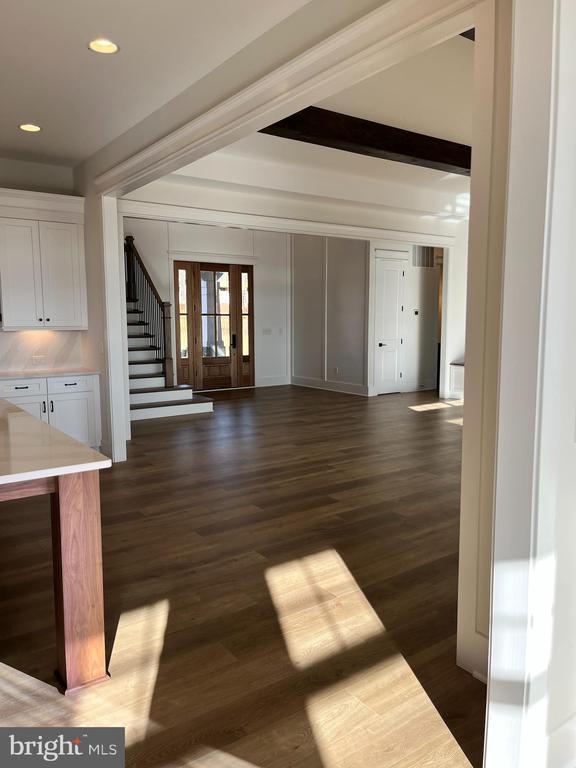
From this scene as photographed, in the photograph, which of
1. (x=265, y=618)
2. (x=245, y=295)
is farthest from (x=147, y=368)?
(x=265, y=618)

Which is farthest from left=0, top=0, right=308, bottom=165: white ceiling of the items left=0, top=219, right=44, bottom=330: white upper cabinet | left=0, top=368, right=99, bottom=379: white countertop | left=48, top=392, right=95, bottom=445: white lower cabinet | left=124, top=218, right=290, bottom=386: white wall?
left=124, top=218, right=290, bottom=386: white wall

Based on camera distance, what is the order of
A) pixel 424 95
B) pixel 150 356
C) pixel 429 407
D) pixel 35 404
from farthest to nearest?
1. pixel 150 356
2. pixel 429 407
3. pixel 35 404
4. pixel 424 95

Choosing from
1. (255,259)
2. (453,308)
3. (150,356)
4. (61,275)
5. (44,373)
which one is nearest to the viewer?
(44,373)

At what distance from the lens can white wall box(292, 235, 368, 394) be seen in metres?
10.4

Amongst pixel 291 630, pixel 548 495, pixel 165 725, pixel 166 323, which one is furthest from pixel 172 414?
pixel 548 495

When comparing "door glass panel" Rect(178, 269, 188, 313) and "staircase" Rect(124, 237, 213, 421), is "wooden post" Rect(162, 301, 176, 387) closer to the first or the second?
"staircase" Rect(124, 237, 213, 421)

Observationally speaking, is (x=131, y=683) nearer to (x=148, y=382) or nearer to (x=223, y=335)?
(x=148, y=382)

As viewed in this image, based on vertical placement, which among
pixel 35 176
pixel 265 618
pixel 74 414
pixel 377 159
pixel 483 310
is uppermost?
pixel 377 159

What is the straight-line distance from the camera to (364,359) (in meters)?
10.4

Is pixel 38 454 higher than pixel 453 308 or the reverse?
the reverse

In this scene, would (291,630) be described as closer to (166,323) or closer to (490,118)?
(490,118)

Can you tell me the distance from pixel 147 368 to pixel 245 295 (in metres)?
3.06

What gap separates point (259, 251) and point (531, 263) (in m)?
10.2

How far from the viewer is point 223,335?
11.3m
